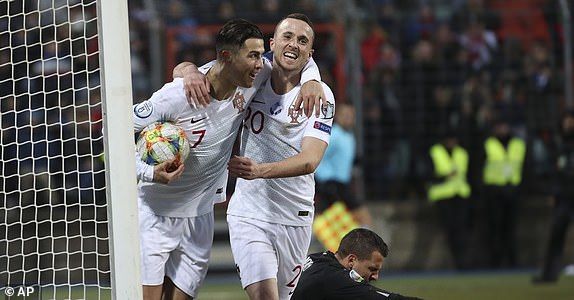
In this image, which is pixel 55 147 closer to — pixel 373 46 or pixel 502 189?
pixel 373 46

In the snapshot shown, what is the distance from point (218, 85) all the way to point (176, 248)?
1.16m

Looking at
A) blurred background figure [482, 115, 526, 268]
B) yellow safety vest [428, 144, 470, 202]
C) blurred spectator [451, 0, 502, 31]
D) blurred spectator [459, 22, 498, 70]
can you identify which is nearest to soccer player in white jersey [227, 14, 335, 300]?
yellow safety vest [428, 144, 470, 202]

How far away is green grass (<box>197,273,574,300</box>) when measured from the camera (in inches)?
504

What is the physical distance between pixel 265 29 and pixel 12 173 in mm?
8016

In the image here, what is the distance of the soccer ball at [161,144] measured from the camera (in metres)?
6.96

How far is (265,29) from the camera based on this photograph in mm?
15555

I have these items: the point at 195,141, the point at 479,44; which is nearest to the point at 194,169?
the point at 195,141

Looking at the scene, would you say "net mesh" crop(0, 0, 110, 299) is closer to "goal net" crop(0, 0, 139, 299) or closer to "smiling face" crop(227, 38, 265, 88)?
"goal net" crop(0, 0, 139, 299)

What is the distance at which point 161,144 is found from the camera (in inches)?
275

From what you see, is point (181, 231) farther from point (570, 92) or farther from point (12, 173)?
point (570, 92)

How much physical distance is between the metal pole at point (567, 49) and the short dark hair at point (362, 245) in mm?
10027

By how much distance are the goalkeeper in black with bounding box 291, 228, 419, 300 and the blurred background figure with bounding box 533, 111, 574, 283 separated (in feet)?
25.8

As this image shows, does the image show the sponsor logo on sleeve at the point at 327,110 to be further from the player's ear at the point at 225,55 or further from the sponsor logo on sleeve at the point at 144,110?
the sponsor logo on sleeve at the point at 144,110

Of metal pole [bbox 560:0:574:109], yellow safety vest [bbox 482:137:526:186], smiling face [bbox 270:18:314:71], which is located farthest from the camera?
metal pole [bbox 560:0:574:109]
